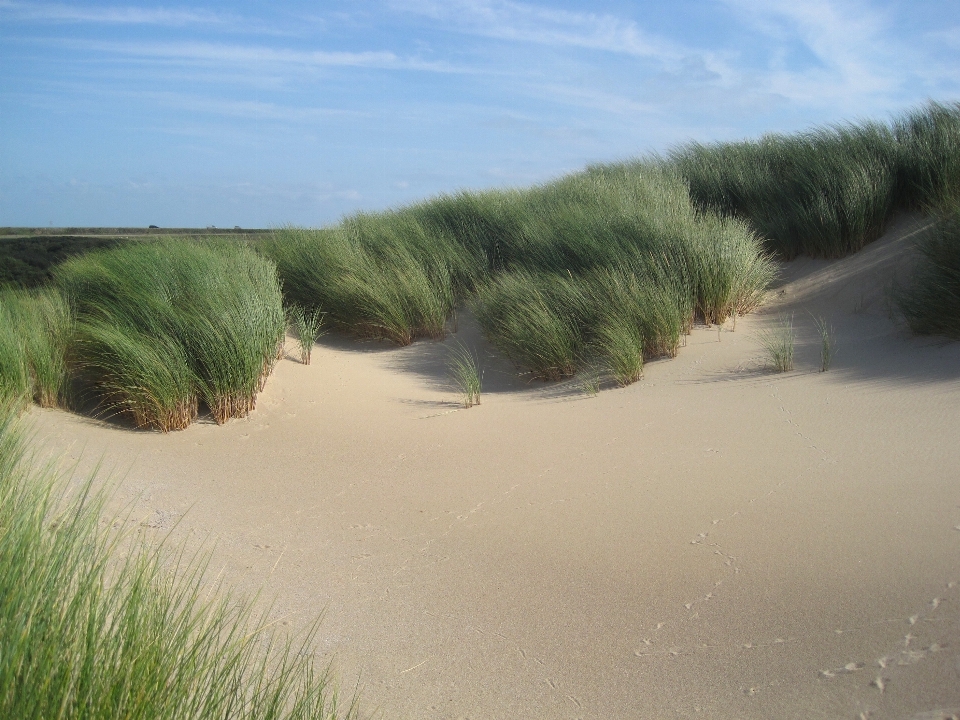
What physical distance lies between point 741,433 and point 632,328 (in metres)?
2.31

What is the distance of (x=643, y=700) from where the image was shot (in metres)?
2.97

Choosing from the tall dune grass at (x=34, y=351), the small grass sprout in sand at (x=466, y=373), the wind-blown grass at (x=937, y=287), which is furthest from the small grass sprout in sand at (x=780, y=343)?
the tall dune grass at (x=34, y=351)

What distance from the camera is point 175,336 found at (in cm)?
667

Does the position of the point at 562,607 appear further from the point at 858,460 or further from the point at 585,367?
the point at 585,367

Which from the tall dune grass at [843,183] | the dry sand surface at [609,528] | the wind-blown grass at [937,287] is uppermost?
the tall dune grass at [843,183]

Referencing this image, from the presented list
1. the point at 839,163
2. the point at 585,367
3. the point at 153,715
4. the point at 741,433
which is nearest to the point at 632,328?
the point at 585,367

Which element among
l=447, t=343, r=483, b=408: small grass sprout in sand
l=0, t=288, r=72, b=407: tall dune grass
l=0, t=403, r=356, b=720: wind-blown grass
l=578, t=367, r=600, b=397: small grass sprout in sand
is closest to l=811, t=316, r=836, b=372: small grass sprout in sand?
l=578, t=367, r=600, b=397: small grass sprout in sand

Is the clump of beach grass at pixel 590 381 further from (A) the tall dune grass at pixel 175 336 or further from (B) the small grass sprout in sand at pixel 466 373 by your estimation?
(A) the tall dune grass at pixel 175 336

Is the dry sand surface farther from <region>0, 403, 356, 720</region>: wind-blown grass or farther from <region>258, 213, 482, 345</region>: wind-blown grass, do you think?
<region>258, 213, 482, 345</region>: wind-blown grass

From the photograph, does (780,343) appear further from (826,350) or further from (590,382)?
(590,382)

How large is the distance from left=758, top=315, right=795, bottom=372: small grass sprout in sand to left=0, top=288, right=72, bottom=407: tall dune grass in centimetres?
582

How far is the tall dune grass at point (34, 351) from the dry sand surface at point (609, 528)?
0.27 meters

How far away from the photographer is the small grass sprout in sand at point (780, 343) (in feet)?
22.9

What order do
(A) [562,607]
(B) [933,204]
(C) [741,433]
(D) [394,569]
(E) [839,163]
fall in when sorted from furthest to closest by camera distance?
(E) [839,163], (B) [933,204], (C) [741,433], (D) [394,569], (A) [562,607]
